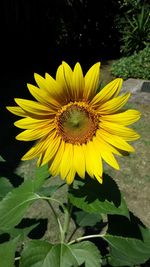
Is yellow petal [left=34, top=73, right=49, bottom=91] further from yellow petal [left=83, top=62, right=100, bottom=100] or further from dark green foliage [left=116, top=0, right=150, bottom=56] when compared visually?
dark green foliage [left=116, top=0, right=150, bottom=56]

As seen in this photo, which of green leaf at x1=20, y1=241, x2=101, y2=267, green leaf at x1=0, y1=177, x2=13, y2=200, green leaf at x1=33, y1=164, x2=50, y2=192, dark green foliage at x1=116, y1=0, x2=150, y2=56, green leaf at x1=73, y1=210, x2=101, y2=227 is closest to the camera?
green leaf at x1=20, y1=241, x2=101, y2=267

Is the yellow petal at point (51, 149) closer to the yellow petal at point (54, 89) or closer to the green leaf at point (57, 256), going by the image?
the yellow petal at point (54, 89)

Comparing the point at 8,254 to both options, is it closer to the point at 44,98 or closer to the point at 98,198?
the point at 98,198

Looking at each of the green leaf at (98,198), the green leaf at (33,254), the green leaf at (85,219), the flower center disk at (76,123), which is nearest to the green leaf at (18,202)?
the green leaf at (33,254)

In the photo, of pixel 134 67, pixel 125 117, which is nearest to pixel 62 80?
pixel 125 117

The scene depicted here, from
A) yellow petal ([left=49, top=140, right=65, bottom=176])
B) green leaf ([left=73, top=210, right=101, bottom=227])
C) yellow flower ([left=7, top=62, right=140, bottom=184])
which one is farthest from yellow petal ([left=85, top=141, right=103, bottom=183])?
green leaf ([left=73, top=210, right=101, bottom=227])

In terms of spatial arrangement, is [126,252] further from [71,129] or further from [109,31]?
[109,31]

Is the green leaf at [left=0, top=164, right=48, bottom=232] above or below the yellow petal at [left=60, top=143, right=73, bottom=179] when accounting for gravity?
below
